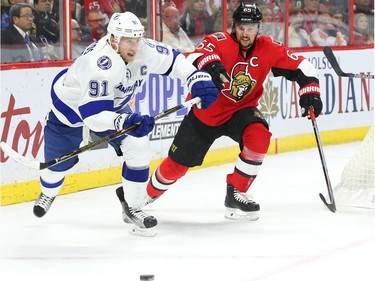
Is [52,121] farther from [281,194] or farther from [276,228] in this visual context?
[281,194]

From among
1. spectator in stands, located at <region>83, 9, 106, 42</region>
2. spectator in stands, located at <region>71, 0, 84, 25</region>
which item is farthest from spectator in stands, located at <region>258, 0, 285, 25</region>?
spectator in stands, located at <region>71, 0, 84, 25</region>

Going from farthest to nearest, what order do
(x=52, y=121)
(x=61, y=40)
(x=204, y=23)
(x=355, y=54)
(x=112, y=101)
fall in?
(x=355, y=54) → (x=204, y=23) → (x=61, y=40) → (x=52, y=121) → (x=112, y=101)

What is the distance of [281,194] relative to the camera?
6.07m

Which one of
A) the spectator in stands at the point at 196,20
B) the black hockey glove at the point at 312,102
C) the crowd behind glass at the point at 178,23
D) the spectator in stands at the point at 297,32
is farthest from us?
the spectator in stands at the point at 297,32

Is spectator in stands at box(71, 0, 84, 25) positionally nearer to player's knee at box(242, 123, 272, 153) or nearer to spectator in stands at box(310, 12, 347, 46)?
player's knee at box(242, 123, 272, 153)

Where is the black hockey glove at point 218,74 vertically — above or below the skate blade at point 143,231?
above

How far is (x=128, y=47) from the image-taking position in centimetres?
450

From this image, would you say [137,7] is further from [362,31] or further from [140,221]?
[362,31]

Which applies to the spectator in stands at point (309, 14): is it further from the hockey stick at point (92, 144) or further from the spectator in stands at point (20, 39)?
A: the hockey stick at point (92, 144)

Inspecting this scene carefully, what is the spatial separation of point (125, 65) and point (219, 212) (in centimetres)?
126

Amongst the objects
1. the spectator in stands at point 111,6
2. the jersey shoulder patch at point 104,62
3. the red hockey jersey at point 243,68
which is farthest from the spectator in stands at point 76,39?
the jersey shoulder patch at point 104,62

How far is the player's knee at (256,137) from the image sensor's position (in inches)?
201

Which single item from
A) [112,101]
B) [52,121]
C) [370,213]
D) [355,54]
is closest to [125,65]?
[112,101]

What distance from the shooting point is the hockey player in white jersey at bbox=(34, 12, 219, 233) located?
14.5 feet
